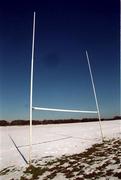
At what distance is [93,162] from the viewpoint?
33.7 ft

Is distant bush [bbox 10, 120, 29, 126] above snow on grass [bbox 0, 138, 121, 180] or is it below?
above

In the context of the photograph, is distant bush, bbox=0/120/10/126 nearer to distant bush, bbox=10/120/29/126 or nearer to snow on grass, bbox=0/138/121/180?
distant bush, bbox=10/120/29/126

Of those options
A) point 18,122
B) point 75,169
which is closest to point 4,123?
point 18,122

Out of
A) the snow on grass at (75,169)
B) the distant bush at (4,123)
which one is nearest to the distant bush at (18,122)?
the distant bush at (4,123)

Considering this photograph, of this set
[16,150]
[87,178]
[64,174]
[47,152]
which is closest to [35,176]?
[64,174]

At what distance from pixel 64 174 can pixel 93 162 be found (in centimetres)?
149

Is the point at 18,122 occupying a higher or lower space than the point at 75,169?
higher

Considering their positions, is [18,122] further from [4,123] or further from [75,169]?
[75,169]

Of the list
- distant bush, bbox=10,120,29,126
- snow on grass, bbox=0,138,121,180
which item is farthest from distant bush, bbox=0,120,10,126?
snow on grass, bbox=0,138,121,180

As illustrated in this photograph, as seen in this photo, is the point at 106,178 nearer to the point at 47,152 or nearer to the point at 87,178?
the point at 87,178

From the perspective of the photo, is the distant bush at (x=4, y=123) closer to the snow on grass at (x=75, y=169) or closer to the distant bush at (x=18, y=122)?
the distant bush at (x=18, y=122)

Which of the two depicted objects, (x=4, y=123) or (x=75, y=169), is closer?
(x=75, y=169)

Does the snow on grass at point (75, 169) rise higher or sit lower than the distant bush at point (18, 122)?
lower

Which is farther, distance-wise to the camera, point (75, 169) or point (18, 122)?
point (18, 122)
